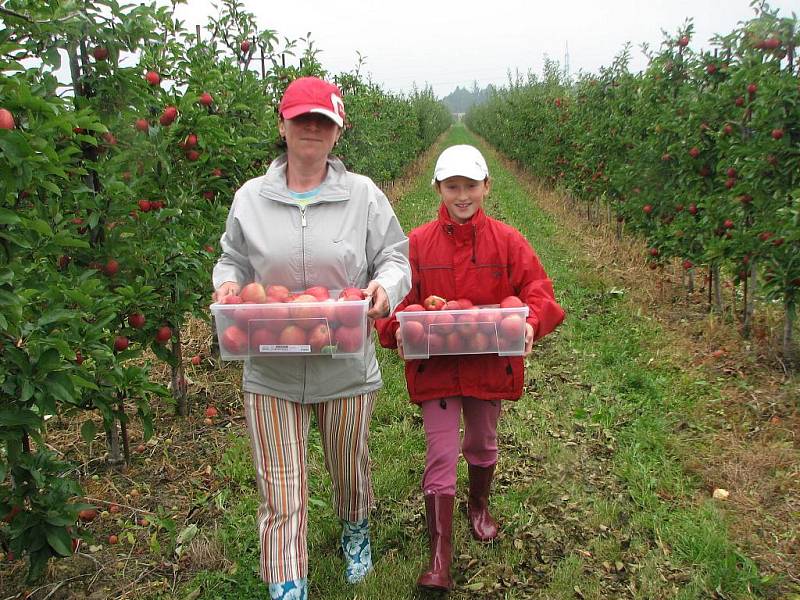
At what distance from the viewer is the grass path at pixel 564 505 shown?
2.81m

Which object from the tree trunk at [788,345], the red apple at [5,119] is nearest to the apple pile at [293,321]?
the red apple at [5,119]

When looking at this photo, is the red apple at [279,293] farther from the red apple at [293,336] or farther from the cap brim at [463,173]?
the cap brim at [463,173]

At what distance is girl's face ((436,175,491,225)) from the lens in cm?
269

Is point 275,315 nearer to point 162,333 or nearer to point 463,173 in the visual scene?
point 463,173

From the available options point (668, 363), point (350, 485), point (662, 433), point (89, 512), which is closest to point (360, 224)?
point (350, 485)

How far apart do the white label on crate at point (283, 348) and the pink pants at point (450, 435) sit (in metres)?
0.77

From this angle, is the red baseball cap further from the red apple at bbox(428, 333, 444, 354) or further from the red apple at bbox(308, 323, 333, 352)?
the red apple at bbox(428, 333, 444, 354)

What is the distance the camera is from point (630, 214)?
783 centimetres

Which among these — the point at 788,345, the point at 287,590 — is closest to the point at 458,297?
the point at 287,590

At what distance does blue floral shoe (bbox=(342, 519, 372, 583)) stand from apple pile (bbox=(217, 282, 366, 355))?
896mm

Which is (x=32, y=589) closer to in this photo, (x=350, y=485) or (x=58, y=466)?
(x=58, y=466)

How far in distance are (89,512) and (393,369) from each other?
8.21 feet

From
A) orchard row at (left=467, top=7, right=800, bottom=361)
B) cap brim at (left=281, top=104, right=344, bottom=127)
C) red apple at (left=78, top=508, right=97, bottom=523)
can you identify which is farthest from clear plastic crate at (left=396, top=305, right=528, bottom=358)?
orchard row at (left=467, top=7, right=800, bottom=361)

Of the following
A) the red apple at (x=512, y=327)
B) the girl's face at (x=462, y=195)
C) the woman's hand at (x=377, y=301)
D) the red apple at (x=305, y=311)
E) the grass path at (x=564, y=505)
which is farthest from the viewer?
the grass path at (x=564, y=505)
